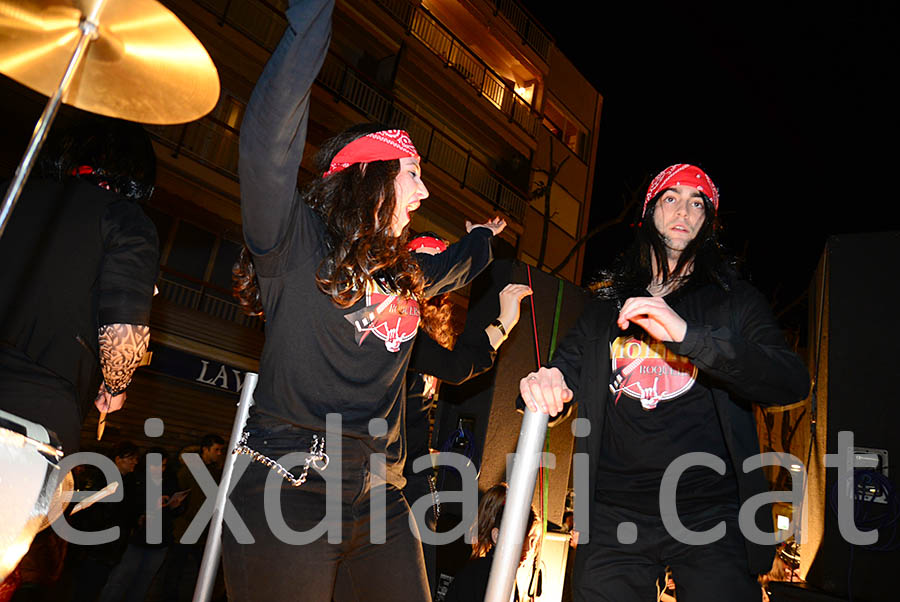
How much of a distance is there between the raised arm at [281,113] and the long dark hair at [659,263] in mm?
1646

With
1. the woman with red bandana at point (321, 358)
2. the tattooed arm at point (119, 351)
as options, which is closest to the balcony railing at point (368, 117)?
the tattooed arm at point (119, 351)

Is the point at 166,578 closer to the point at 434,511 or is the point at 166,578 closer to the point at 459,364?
the point at 434,511

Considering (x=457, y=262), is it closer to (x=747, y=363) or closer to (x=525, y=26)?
(x=747, y=363)

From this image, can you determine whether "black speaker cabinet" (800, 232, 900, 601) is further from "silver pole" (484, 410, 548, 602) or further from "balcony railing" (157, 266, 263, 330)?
"balcony railing" (157, 266, 263, 330)

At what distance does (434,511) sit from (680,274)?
82.6 inches

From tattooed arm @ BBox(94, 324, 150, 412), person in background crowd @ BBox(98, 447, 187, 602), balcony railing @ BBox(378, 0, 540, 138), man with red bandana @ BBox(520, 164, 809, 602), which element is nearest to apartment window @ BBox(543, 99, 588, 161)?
balcony railing @ BBox(378, 0, 540, 138)

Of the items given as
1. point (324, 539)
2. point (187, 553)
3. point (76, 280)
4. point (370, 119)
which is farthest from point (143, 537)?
point (370, 119)

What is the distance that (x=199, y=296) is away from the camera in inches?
531

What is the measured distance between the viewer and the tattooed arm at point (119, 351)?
6.64ft

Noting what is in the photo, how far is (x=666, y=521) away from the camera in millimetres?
2035

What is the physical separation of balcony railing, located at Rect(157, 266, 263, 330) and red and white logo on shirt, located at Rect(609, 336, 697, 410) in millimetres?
11754

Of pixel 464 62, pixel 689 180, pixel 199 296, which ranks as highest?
pixel 464 62

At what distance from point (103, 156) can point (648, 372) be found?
2217mm

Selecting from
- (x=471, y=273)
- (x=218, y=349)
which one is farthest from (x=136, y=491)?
(x=218, y=349)
